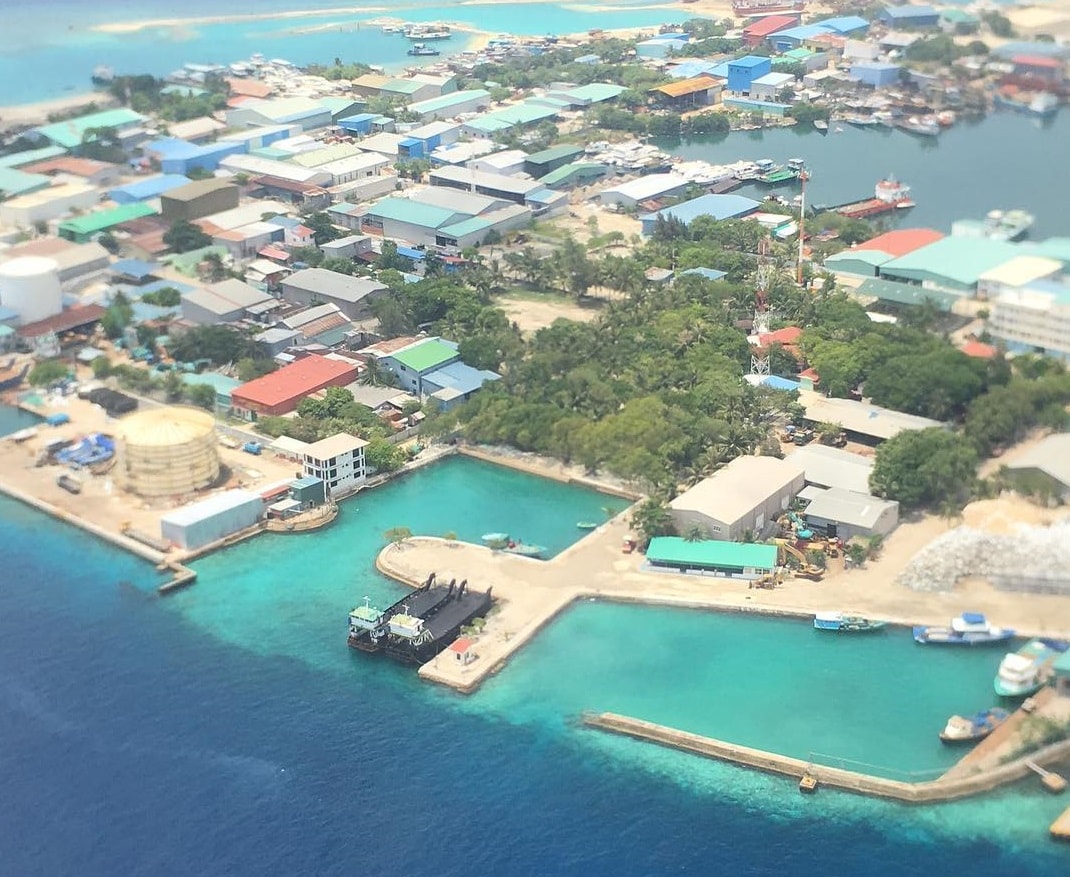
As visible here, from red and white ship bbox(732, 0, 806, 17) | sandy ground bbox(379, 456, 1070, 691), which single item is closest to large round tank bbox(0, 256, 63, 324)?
sandy ground bbox(379, 456, 1070, 691)

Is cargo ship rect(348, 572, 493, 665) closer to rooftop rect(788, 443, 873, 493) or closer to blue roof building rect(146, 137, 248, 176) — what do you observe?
rooftop rect(788, 443, 873, 493)

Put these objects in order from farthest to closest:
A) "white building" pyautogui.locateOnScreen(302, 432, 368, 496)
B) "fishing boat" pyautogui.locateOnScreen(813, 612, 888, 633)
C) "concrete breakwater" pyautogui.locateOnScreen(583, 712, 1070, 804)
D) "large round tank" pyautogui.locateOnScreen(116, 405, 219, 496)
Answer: "white building" pyautogui.locateOnScreen(302, 432, 368, 496)
"large round tank" pyautogui.locateOnScreen(116, 405, 219, 496)
"fishing boat" pyautogui.locateOnScreen(813, 612, 888, 633)
"concrete breakwater" pyautogui.locateOnScreen(583, 712, 1070, 804)

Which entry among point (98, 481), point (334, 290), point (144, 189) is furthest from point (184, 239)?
point (98, 481)

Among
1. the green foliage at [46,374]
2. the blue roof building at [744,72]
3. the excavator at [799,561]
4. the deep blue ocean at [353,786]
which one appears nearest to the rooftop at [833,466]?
the excavator at [799,561]

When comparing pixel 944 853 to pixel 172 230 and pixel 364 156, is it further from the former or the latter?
pixel 364 156

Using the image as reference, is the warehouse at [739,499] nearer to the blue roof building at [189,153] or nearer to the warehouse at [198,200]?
the warehouse at [198,200]

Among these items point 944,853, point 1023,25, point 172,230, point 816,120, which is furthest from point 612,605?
point 1023,25
